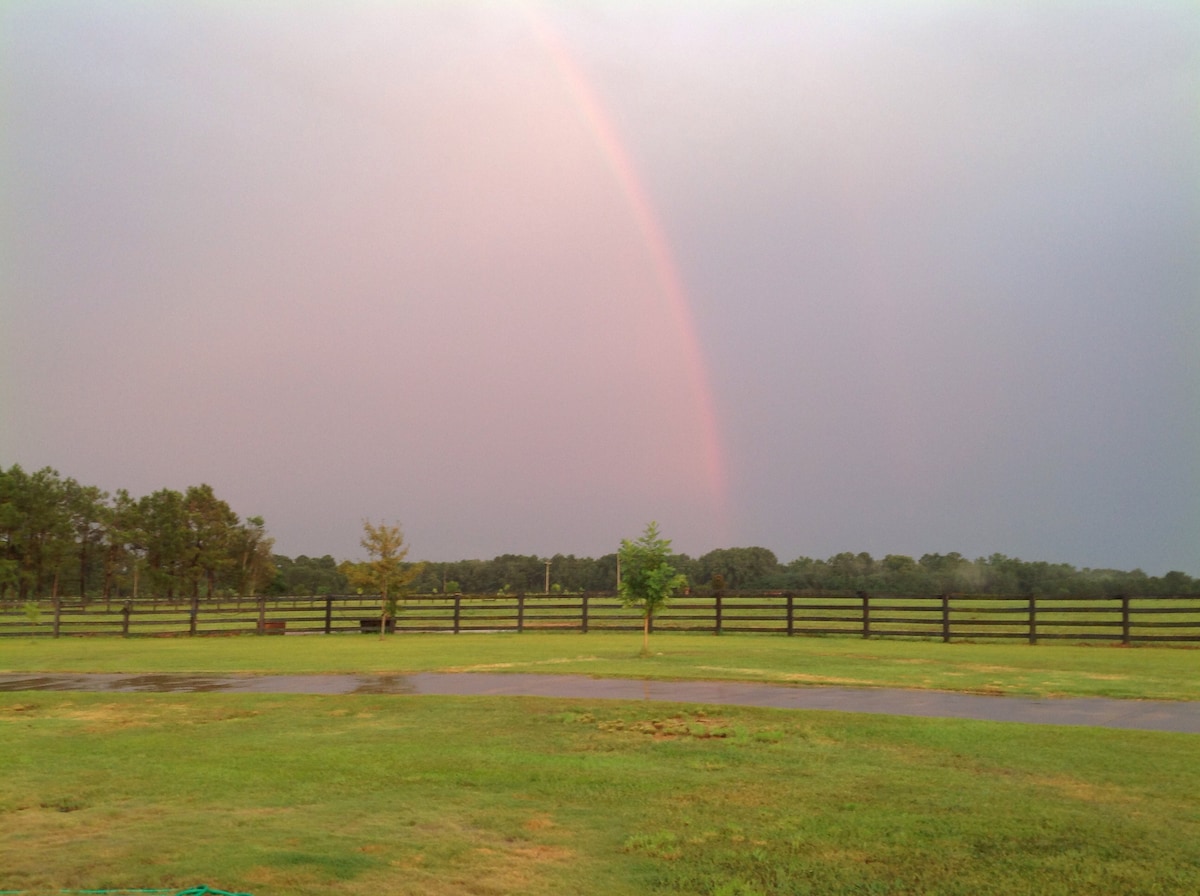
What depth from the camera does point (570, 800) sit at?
23.1 feet

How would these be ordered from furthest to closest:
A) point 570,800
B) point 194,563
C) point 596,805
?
point 194,563 → point 570,800 → point 596,805

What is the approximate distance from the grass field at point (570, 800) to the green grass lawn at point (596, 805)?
28mm

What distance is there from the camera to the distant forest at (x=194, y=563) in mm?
77375

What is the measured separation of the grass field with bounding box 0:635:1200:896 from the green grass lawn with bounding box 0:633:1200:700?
4854 mm

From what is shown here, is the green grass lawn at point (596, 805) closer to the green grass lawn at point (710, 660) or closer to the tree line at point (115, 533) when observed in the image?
the green grass lawn at point (710, 660)

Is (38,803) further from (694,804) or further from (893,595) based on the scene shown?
(893,595)

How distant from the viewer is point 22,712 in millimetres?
11969

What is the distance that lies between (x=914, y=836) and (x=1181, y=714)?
802 centimetres

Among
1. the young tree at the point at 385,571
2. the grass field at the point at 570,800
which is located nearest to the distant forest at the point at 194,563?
the young tree at the point at 385,571

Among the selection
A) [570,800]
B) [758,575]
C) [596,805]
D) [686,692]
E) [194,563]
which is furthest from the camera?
[758,575]

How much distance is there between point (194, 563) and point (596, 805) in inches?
3352

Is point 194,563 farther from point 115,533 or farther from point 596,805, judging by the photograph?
point 596,805

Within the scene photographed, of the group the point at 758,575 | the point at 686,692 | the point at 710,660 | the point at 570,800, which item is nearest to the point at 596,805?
the point at 570,800

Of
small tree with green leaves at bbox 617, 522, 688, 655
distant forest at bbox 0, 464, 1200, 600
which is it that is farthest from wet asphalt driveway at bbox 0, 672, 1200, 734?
distant forest at bbox 0, 464, 1200, 600
